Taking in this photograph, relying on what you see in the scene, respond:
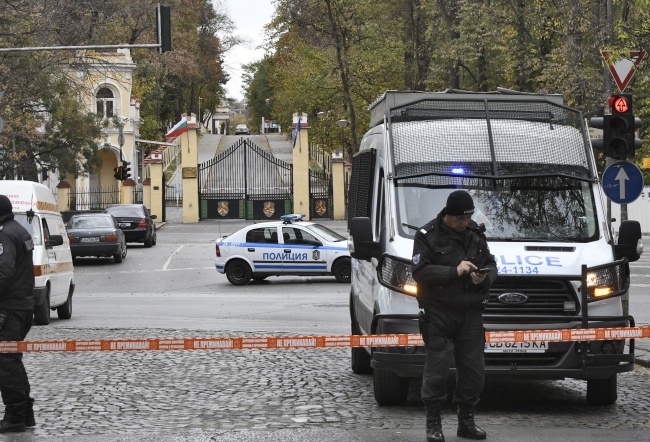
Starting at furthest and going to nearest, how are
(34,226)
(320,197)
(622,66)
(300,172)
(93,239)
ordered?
(300,172) → (320,197) → (93,239) → (34,226) → (622,66)

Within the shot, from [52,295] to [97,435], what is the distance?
9973 millimetres

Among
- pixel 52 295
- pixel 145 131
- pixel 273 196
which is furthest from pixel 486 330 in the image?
pixel 145 131

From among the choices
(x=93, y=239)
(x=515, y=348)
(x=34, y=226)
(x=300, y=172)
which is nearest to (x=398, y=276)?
(x=515, y=348)

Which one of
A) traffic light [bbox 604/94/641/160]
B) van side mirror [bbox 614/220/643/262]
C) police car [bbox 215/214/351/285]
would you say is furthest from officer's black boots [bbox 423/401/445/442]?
police car [bbox 215/214/351/285]

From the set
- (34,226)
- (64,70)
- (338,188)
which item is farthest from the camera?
(338,188)

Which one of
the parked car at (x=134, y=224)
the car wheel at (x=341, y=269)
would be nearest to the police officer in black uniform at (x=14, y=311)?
the car wheel at (x=341, y=269)

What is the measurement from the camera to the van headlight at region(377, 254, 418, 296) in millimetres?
9318

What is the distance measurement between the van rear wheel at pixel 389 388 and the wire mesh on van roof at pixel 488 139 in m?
1.85

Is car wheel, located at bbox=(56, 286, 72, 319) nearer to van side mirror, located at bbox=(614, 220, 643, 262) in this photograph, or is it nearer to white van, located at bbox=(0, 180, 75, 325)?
white van, located at bbox=(0, 180, 75, 325)

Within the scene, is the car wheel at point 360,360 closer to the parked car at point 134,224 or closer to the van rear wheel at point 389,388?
the van rear wheel at point 389,388

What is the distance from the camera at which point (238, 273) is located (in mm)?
27031

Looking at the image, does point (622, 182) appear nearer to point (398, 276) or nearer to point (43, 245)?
point (398, 276)

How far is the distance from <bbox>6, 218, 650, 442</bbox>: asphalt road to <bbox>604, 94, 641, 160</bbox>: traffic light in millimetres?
2867

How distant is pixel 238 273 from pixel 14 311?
60.0 ft
